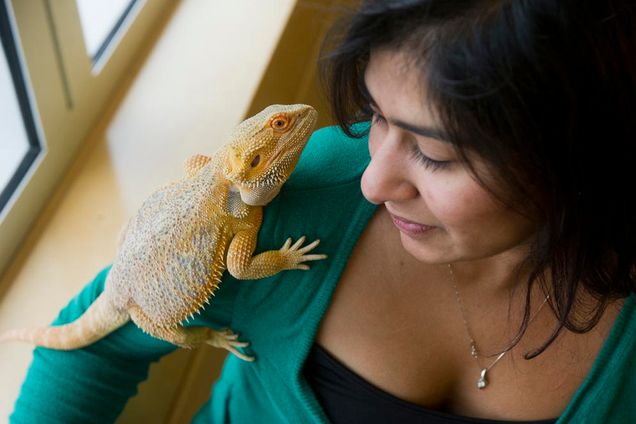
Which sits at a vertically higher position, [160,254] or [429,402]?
[160,254]

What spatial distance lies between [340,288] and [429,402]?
176 millimetres

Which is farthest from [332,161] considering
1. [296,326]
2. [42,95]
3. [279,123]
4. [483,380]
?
[42,95]

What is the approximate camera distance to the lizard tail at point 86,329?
37.1 inches

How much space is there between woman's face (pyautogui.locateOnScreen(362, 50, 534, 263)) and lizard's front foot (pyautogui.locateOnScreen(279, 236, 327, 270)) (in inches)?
4.8

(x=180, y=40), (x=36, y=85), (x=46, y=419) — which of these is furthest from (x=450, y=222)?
(x=180, y=40)

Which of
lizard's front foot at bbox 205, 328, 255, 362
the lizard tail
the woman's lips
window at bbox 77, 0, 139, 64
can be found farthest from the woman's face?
window at bbox 77, 0, 139, 64

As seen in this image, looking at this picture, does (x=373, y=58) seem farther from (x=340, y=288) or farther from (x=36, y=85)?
(x=36, y=85)

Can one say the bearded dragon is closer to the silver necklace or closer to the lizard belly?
the lizard belly

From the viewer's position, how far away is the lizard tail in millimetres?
943

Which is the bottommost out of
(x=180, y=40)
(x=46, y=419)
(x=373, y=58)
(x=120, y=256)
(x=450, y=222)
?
(x=46, y=419)

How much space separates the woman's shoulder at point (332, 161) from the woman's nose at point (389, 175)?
0.16 m

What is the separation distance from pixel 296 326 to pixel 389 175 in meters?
0.27

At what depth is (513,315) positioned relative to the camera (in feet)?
3.09

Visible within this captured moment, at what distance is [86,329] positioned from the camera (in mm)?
957
